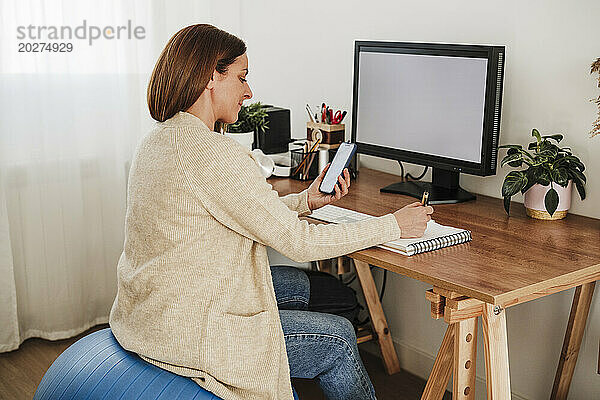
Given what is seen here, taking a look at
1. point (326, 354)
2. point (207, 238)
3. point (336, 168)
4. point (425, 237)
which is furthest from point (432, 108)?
point (207, 238)

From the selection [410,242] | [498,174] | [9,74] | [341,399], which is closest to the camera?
[410,242]

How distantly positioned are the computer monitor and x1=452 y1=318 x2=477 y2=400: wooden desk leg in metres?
0.57

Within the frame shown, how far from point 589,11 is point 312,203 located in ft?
3.10

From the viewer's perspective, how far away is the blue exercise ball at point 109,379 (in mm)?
1613

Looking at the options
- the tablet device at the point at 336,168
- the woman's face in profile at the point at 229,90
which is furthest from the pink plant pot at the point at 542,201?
the woman's face in profile at the point at 229,90

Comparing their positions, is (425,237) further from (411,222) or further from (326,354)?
(326,354)

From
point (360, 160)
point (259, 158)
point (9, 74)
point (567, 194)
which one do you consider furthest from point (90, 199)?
point (567, 194)

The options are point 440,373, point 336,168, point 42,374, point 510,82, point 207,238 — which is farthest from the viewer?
point 42,374

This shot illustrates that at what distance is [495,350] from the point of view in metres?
1.67

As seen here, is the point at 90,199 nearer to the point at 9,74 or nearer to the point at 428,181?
the point at 9,74

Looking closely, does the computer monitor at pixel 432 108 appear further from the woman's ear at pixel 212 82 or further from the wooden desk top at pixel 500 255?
the woman's ear at pixel 212 82

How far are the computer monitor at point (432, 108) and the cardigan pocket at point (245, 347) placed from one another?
2.66 feet

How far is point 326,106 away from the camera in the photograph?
2.85m

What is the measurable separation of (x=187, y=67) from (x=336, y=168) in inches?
22.6
